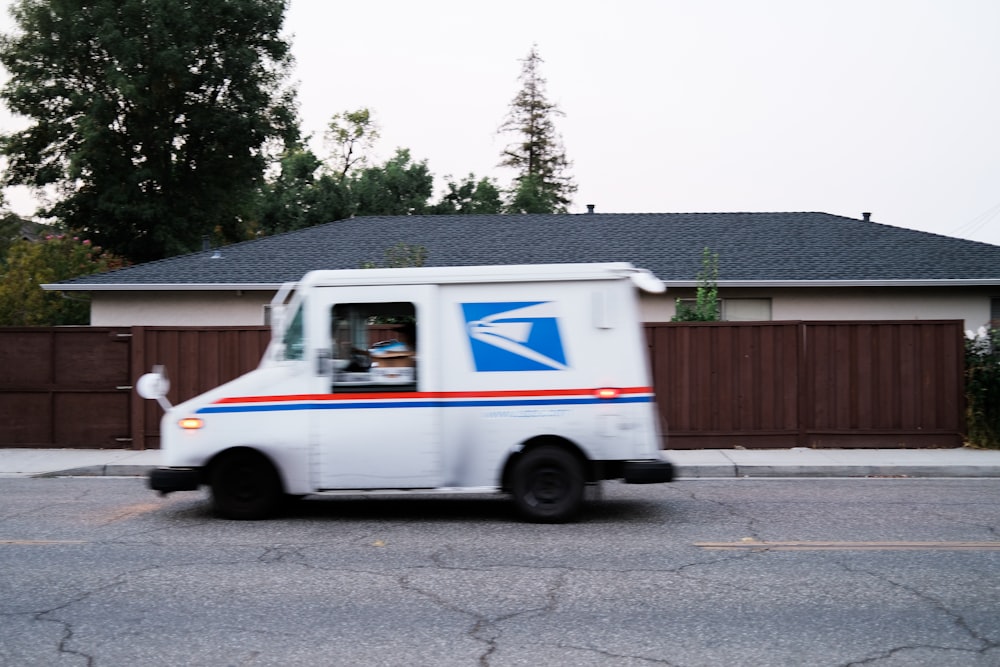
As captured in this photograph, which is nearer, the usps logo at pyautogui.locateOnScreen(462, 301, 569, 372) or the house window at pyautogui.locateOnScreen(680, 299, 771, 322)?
the usps logo at pyautogui.locateOnScreen(462, 301, 569, 372)

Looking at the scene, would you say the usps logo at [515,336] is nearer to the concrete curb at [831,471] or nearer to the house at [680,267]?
the concrete curb at [831,471]

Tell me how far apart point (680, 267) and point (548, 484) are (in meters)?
11.9

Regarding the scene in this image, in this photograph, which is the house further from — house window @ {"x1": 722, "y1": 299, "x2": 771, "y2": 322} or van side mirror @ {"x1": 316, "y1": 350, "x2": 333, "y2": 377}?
van side mirror @ {"x1": 316, "y1": 350, "x2": 333, "y2": 377}

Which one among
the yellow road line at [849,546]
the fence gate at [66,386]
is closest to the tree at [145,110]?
the fence gate at [66,386]

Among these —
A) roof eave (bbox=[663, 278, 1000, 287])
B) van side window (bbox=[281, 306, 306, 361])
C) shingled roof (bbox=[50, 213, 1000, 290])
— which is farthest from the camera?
shingled roof (bbox=[50, 213, 1000, 290])

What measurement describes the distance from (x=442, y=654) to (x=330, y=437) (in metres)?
3.93

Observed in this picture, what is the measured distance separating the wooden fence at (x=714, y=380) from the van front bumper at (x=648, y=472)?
5.64 m

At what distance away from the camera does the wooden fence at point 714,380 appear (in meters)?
14.1

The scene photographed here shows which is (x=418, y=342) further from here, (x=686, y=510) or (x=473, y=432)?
(x=686, y=510)

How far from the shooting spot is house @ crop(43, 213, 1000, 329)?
1914 cm

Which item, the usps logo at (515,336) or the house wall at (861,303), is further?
the house wall at (861,303)

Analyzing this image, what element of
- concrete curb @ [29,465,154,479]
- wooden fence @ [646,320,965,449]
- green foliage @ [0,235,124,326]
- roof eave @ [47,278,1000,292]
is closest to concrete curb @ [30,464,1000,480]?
concrete curb @ [29,465,154,479]

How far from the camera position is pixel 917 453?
1355 centimetres

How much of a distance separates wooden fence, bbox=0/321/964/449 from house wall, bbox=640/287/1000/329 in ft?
16.3
